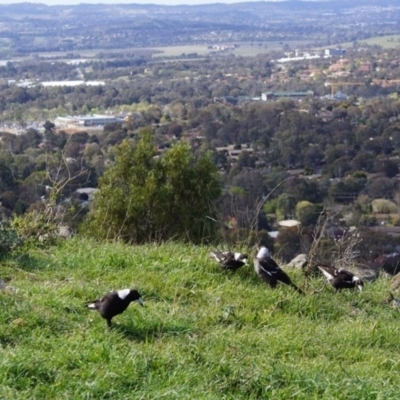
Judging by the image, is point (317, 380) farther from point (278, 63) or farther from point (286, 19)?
point (286, 19)

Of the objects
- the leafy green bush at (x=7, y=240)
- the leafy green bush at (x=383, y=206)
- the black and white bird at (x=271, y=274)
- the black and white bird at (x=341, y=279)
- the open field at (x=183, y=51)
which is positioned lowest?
the open field at (x=183, y=51)

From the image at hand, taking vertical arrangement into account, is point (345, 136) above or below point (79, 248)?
below

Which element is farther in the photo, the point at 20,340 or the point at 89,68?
the point at 89,68

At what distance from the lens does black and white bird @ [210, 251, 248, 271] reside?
4.79 meters

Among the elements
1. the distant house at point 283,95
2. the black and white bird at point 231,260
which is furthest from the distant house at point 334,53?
the black and white bird at point 231,260

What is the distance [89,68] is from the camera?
60188 millimetres

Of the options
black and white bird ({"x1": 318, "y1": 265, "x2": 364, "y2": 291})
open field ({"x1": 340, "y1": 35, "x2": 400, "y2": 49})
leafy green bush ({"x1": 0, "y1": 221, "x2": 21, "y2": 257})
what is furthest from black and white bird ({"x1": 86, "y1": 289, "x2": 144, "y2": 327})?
open field ({"x1": 340, "y1": 35, "x2": 400, "y2": 49})

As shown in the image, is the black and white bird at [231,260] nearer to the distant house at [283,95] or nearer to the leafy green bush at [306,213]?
the leafy green bush at [306,213]

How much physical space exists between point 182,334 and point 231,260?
1.15 metres

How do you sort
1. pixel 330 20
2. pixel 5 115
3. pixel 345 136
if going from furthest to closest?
pixel 330 20, pixel 5 115, pixel 345 136

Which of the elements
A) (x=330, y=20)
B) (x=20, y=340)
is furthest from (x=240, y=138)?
(x=330, y=20)

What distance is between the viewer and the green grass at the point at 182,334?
9.96 feet

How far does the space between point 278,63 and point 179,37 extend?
27791 mm

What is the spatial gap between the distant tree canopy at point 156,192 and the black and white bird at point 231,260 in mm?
3130
